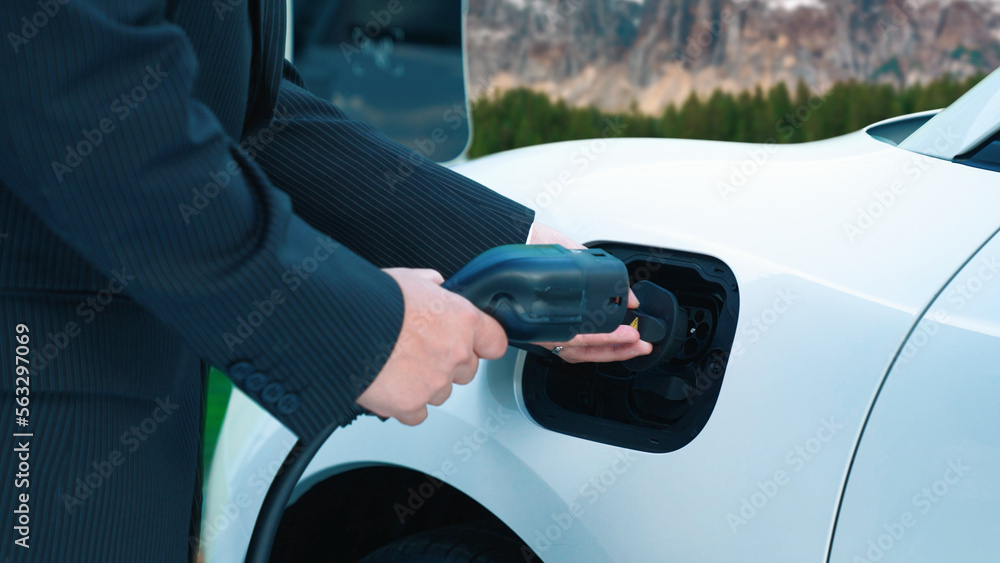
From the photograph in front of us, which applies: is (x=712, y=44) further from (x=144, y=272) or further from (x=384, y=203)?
(x=144, y=272)

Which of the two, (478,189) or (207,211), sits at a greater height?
(207,211)

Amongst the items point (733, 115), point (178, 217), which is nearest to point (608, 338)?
point (178, 217)

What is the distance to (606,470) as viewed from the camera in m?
1.18

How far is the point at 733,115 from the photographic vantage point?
243 inches

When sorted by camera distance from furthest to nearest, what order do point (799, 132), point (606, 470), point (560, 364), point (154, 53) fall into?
point (799, 132) → point (560, 364) → point (606, 470) → point (154, 53)

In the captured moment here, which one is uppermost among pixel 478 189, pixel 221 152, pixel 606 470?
pixel 221 152

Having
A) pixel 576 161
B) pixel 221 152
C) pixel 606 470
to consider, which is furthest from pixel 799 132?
pixel 221 152

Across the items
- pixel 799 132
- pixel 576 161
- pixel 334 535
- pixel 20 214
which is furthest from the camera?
pixel 799 132

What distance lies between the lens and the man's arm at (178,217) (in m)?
0.78

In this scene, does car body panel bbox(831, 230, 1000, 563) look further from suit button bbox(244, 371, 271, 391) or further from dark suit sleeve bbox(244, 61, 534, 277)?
suit button bbox(244, 371, 271, 391)

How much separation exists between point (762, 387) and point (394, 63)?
4.86 meters

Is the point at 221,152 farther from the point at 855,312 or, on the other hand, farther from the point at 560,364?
the point at 855,312

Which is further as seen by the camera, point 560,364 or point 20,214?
point 560,364

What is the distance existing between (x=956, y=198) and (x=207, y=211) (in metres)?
0.88
